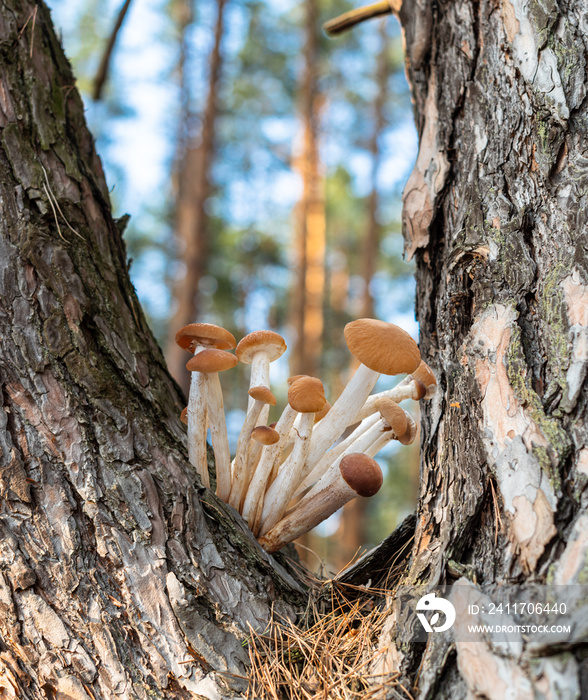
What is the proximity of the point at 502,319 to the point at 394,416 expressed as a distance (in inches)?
21.3

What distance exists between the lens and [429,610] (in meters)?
1.43

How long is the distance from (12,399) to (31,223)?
66 cm

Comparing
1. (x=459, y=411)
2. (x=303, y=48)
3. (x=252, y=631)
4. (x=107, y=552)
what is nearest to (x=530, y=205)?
(x=459, y=411)

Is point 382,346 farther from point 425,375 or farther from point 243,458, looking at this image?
point 243,458

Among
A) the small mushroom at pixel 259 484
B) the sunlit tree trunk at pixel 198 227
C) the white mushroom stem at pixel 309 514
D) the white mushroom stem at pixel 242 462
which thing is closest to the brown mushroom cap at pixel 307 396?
the small mushroom at pixel 259 484

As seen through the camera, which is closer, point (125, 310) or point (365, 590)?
point (365, 590)

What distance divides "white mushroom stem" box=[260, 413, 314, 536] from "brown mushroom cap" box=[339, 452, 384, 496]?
206 millimetres

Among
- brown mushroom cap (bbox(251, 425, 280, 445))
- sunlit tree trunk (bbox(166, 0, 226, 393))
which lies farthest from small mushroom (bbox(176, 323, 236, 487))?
sunlit tree trunk (bbox(166, 0, 226, 393))

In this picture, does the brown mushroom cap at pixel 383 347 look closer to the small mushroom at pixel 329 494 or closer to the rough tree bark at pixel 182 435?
the rough tree bark at pixel 182 435

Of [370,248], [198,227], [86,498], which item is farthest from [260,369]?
[370,248]

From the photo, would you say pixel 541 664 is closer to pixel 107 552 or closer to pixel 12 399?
pixel 107 552

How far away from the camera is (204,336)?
2.04m
